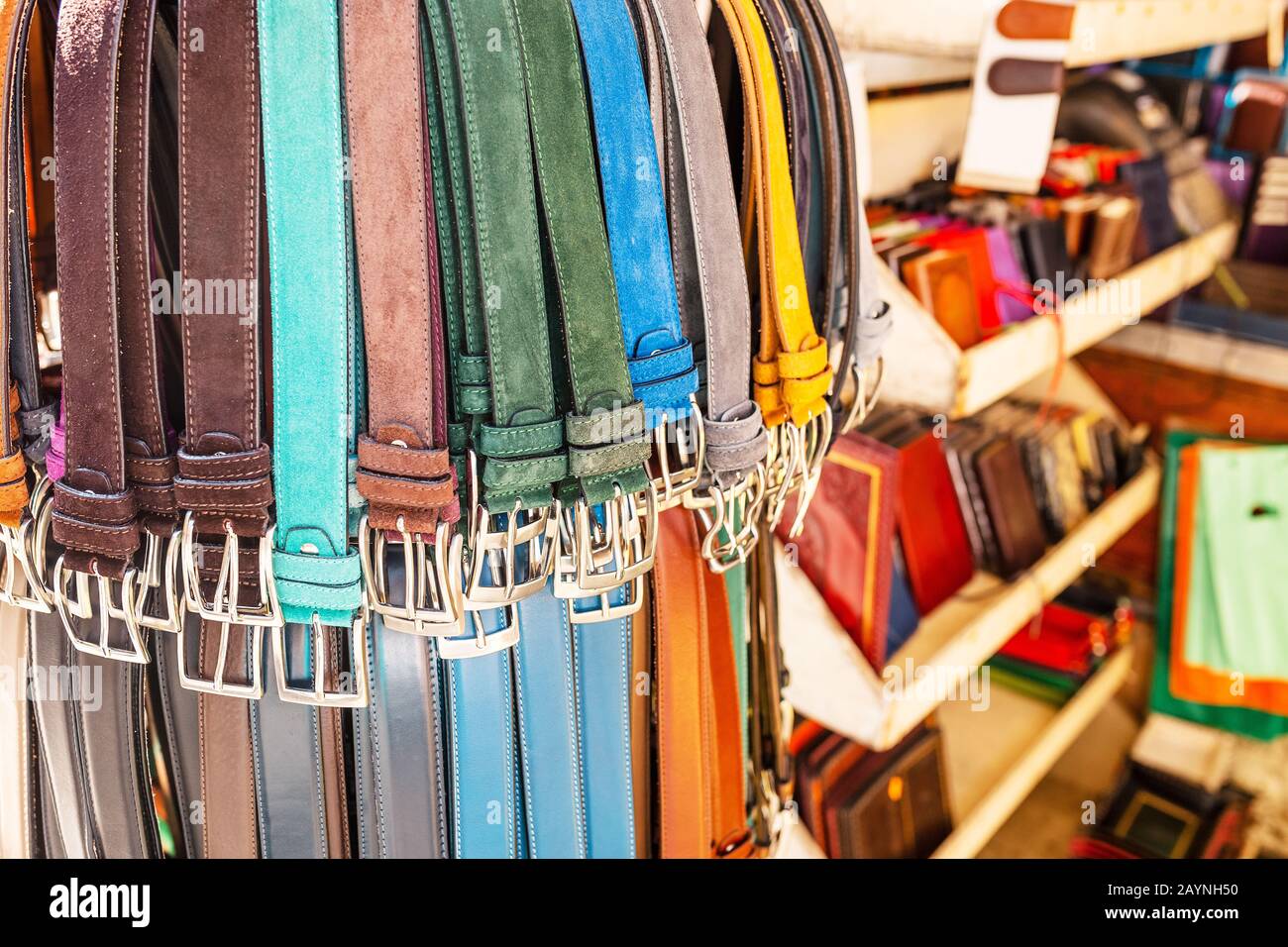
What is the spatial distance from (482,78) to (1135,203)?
1.42m

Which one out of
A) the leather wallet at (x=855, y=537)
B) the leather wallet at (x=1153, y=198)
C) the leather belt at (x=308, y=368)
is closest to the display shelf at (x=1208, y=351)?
the leather wallet at (x=1153, y=198)

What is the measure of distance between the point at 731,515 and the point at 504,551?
19 centimetres

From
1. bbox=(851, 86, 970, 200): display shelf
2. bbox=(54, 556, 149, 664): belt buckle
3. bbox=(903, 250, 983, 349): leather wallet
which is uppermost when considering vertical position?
bbox=(851, 86, 970, 200): display shelf

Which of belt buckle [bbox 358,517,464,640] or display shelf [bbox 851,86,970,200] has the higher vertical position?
display shelf [bbox 851,86,970,200]

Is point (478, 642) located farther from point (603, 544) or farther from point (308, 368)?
point (308, 368)

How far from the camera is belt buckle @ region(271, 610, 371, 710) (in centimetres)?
63

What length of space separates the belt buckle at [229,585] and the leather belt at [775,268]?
371 mm

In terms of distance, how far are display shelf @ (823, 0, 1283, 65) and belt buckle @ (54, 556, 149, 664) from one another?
3.49 ft

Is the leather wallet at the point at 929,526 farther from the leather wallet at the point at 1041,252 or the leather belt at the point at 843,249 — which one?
the leather belt at the point at 843,249

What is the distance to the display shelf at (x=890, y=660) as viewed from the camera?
1.19 m

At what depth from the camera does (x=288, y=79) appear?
552mm

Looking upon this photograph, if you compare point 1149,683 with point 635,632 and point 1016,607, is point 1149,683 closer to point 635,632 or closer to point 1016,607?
point 1016,607

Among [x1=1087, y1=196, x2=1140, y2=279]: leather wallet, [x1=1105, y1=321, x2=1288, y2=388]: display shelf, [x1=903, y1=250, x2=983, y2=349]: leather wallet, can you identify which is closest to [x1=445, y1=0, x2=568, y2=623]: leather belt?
[x1=903, y1=250, x2=983, y2=349]: leather wallet

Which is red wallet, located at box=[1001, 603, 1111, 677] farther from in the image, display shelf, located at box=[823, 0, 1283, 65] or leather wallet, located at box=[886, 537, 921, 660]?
display shelf, located at box=[823, 0, 1283, 65]
